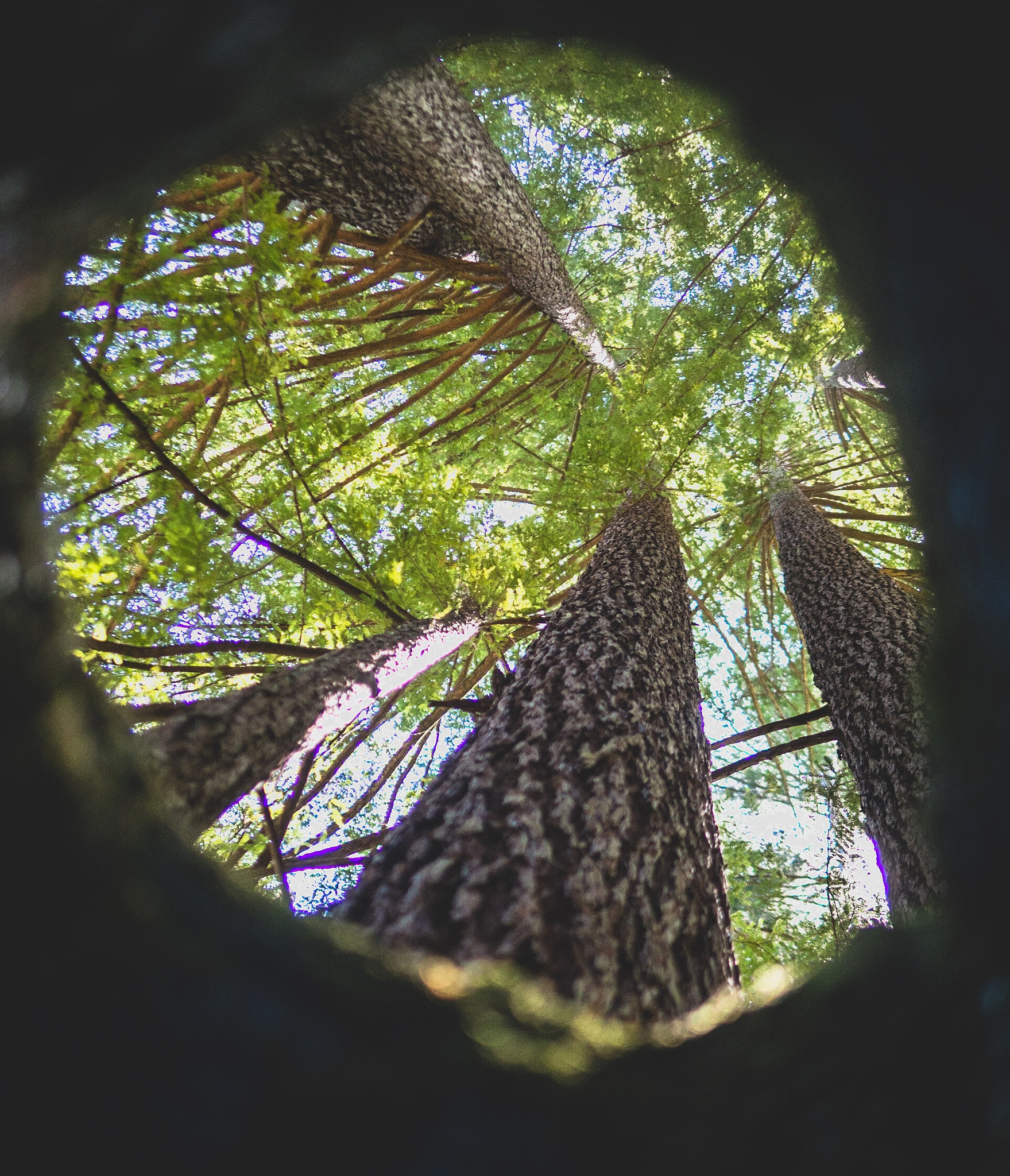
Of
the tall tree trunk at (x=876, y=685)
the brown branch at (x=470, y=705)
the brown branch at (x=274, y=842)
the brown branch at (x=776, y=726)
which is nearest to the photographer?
the brown branch at (x=274, y=842)

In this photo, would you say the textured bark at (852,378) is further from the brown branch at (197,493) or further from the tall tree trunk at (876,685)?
the brown branch at (197,493)

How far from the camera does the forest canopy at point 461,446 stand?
265 cm

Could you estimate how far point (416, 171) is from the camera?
3.98 m

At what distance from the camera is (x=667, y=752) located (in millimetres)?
2225

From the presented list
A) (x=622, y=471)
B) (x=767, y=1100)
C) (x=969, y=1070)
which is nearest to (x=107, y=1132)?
(x=767, y=1100)

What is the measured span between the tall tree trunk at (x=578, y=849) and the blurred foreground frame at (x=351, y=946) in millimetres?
386

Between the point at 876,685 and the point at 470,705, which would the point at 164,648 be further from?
the point at 876,685

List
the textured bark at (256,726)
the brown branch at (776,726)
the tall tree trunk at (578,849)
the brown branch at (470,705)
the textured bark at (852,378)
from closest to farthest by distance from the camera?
1. the tall tree trunk at (578,849)
2. the textured bark at (256,726)
3. the brown branch at (470,705)
4. the brown branch at (776,726)
5. the textured bark at (852,378)

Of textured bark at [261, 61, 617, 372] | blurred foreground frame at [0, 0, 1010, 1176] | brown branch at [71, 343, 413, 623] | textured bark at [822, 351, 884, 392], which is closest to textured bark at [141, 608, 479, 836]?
brown branch at [71, 343, 413, 623]

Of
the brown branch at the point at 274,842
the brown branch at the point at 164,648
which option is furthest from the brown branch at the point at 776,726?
the brown branch at the point at 164,648

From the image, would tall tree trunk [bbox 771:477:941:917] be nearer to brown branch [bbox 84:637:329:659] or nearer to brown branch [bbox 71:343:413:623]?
brown branch [bbox 71:343:413:623]

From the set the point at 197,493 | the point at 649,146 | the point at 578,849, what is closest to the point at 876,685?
the point at 578,849

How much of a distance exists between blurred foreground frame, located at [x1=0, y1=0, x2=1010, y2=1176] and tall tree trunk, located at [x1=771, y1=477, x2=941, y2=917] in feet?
5.17

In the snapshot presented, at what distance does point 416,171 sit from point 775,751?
14.3ft
